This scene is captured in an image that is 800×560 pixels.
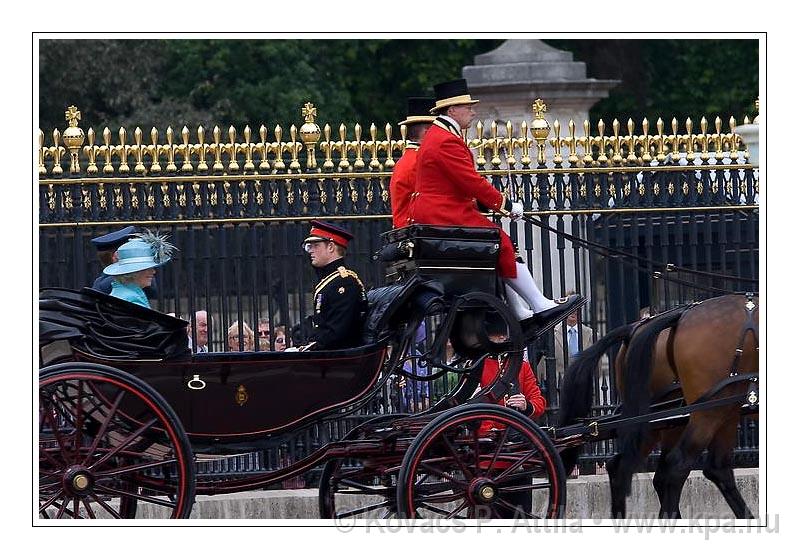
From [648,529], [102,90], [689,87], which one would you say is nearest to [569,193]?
[648,529]

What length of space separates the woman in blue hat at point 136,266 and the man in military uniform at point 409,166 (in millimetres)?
1234

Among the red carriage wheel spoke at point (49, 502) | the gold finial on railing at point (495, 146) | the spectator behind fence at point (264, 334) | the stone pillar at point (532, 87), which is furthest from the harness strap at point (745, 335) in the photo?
the stone pillar at point (532, 87)

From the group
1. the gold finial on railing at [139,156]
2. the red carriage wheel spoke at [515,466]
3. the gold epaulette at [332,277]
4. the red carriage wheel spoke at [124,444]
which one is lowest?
the red carriage wheel spoke at [515,466]

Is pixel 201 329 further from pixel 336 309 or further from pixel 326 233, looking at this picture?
pixel 336 309

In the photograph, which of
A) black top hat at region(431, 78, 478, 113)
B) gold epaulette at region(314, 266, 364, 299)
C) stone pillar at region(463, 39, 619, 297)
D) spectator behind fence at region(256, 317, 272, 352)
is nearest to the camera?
gold epaulette at region(314, 266, 364, 299)

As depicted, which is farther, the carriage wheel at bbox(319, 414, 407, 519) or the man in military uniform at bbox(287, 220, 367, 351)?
the carriage wheel at bbox(319, 414, 407, 519)

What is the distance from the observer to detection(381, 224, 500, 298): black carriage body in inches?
357

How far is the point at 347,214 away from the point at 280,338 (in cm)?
87

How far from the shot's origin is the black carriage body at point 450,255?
9078 mm

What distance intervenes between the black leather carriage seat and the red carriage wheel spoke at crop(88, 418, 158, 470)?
1.28 ft

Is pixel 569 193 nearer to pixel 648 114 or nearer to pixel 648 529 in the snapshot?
pixel 648 529

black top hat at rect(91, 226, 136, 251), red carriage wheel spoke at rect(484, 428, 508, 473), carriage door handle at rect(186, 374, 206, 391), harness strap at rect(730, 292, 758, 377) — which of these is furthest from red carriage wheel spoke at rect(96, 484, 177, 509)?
harness strap at rect(730, 292, 758, 377)

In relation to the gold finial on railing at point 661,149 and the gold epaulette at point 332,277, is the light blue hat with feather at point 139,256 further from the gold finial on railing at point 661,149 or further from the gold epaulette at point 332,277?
the gold finial on railing at point 661,149

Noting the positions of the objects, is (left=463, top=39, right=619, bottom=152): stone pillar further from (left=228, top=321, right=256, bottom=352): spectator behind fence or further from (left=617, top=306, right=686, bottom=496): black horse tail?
(left=617, top=306, right=686, bottom=496): black horse tail
